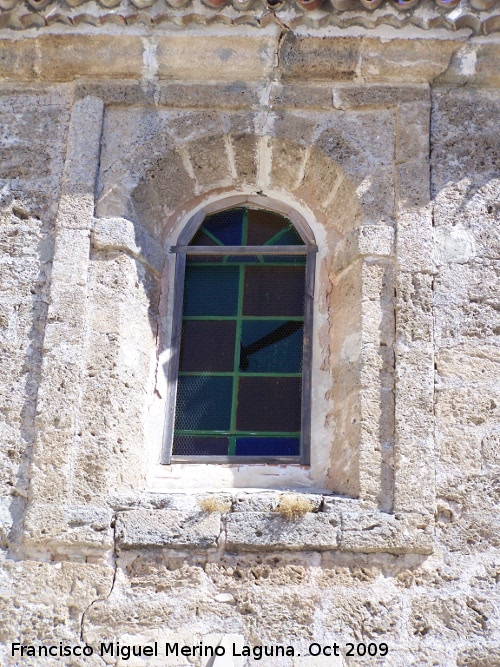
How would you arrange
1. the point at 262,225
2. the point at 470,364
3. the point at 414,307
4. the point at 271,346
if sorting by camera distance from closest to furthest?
the point at 470,364 < the point at 414,307 < the point at 271,346 < the point at 262,225

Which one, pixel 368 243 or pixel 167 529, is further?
pixel 368 243

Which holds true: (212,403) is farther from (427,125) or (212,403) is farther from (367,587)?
(427,125)

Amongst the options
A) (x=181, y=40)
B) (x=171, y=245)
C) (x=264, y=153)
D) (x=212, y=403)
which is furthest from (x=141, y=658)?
(x=181, y=40)

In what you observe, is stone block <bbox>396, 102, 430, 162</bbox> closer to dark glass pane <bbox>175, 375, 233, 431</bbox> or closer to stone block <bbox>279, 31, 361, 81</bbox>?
stone block <bbox>279, 31, 361, 81</bbox>

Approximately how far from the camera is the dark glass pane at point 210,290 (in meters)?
6.56

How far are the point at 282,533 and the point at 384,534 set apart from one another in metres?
0.46

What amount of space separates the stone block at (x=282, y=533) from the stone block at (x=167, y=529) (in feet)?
0.30

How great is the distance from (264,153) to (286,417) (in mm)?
1483

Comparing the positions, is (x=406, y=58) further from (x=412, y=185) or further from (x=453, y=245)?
(x=453, y=245)

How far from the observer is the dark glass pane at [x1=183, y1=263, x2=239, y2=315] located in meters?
6.56

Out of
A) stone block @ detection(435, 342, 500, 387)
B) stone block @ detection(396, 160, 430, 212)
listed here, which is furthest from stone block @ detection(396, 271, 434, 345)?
stone block @ detection(396, 160, 430, 212)

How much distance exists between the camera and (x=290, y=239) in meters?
6.74

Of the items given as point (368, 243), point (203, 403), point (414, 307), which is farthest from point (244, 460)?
point (368, 243)

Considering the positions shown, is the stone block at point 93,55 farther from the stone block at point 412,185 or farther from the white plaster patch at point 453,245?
the white plaster patch at point 453,245
